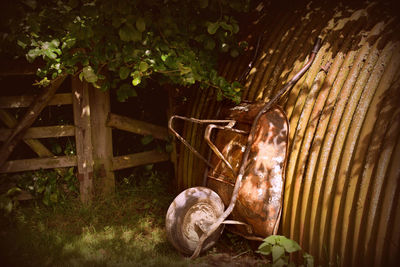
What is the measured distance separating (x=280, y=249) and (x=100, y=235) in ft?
6.59

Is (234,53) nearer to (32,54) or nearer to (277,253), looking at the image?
(32,54)

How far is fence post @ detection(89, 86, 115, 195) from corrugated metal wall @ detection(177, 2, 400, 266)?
6.22ft

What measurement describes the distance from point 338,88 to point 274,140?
766mm

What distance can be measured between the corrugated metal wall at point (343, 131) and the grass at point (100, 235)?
0.91 m

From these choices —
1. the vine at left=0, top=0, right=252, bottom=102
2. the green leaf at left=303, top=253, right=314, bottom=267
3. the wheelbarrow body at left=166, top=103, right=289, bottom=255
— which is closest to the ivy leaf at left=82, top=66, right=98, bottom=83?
the vine at left=0, top=0, right=252, bottom=102

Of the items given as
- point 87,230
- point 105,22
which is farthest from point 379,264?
point 105,22

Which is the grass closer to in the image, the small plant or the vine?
the small plant

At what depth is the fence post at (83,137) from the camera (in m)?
4.11

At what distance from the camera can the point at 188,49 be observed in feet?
11.5

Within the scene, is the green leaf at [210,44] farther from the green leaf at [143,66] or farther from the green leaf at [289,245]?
the green leaf at [289,245]

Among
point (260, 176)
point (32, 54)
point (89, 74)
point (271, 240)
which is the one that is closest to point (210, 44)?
point (89, 74)

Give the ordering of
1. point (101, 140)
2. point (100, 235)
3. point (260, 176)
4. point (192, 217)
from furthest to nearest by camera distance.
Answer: point (101, 140) < point (100, 235) < point (192, 217) < point (260, 176)

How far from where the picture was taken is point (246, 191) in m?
3.08

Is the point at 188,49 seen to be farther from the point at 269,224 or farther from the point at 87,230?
the point at 87,230
